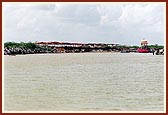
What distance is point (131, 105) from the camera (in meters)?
7.56

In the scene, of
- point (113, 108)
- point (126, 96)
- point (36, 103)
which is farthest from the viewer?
point (126, 96)

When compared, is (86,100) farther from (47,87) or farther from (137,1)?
(137,1)

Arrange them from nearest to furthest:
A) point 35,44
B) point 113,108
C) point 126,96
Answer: point 113,108 → point 126,96 → point 35,44

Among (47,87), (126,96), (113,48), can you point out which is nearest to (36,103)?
(126,96)

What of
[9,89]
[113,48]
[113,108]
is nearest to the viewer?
[113,108]

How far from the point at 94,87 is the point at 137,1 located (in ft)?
19.4

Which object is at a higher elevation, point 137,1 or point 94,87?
point 137,1

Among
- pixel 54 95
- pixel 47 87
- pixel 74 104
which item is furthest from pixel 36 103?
pixel 47 87

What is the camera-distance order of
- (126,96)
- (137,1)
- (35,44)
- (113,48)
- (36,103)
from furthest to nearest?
(113,48) < (35,44) < (126,96) < (36,103) < (137,1)

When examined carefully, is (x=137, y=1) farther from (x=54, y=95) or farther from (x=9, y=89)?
(x=9, y=89)

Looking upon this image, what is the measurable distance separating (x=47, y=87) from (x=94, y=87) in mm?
1152

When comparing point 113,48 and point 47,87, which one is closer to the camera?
point 47,87

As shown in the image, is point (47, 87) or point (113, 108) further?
point (47, 87)

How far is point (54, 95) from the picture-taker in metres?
9.02
